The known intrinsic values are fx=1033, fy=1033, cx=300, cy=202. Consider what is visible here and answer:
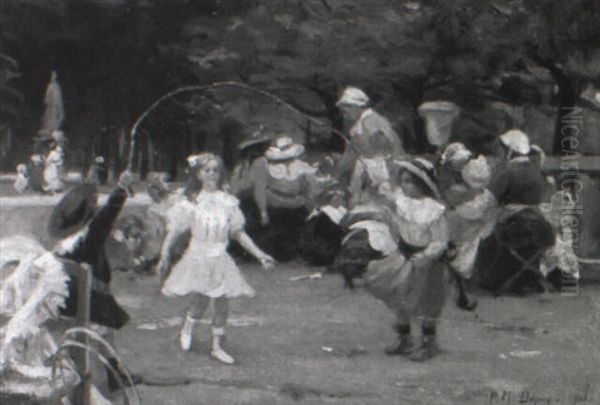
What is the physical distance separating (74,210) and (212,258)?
686mm

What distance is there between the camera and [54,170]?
4.84 meters

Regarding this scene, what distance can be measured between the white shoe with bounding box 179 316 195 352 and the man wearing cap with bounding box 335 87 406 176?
0.96 meters

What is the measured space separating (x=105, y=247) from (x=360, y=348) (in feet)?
4.16

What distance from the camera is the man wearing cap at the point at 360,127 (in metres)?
4.77

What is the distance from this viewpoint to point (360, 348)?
4.70m

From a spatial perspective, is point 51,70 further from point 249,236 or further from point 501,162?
point 501,162

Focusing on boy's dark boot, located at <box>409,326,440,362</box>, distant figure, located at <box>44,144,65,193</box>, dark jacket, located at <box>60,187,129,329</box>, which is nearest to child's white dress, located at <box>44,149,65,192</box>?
distant figure, located at <box>44,144,65,193</box>

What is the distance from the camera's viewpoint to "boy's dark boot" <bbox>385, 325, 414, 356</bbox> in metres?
4.68

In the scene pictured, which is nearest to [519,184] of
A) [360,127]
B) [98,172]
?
[360,127]

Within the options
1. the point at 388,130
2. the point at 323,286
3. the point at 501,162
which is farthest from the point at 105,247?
the point at 501,162
